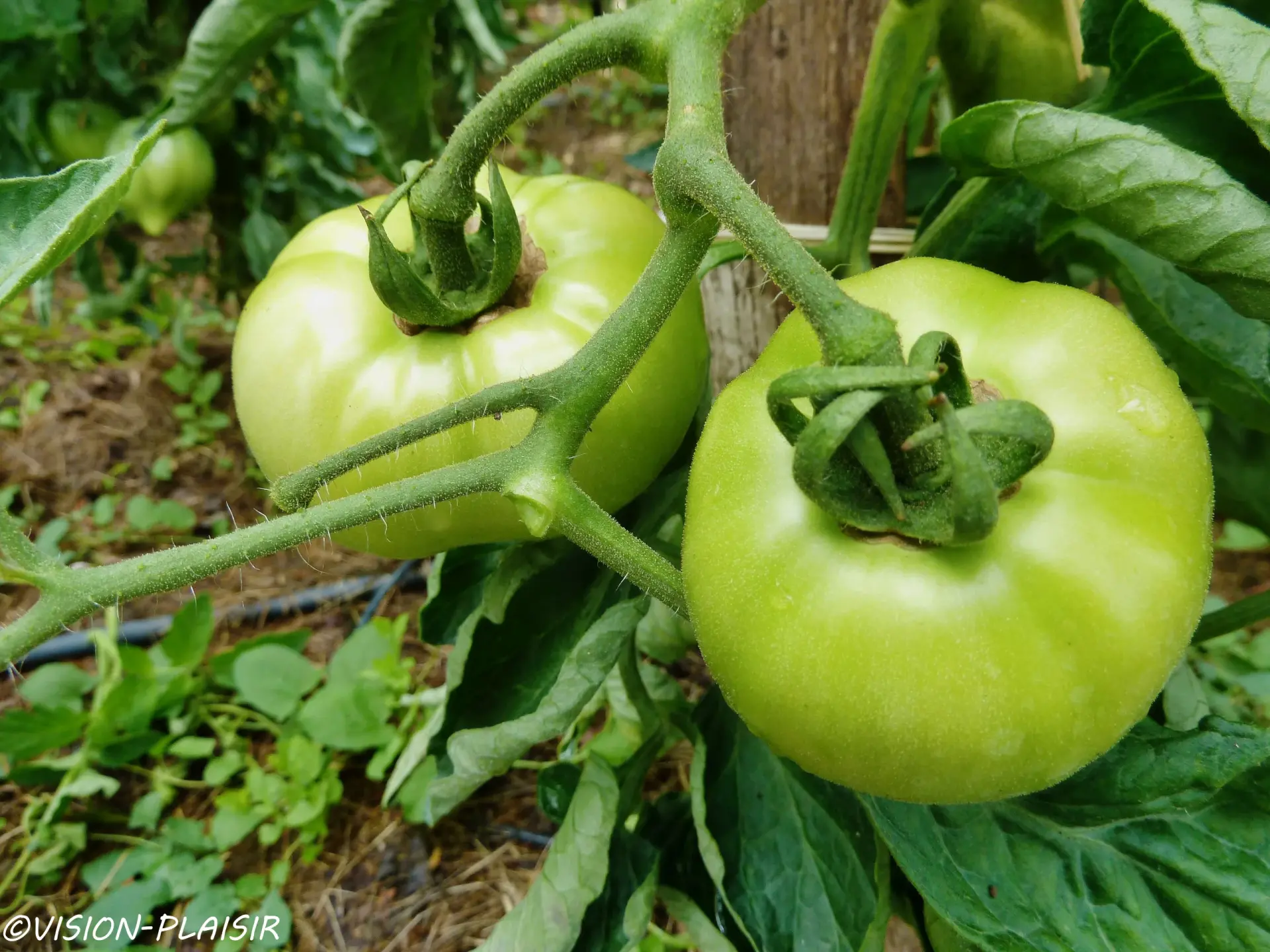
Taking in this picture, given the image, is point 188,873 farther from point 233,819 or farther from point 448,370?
point 448,370

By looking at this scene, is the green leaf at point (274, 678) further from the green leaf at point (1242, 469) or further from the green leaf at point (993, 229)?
the green leaf at point (1242, 469)

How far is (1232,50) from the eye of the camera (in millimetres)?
504

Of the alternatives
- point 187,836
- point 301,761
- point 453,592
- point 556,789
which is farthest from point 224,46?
point 187,836

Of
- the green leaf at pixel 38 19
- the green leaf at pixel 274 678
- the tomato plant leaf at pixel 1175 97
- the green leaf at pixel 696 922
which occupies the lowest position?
→ the green leaf at pixel 274 678

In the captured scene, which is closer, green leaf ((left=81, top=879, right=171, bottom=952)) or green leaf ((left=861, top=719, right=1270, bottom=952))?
green leaf ((left=861, top=719, right=1270, bottom=952))

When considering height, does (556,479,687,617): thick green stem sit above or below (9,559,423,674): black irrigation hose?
above

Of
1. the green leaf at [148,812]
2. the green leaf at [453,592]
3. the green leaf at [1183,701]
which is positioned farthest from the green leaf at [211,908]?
the green leaf at [1183,701]

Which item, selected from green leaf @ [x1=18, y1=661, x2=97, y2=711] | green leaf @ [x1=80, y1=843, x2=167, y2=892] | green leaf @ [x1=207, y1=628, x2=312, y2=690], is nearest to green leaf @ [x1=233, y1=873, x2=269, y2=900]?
green leaf @ [x1=80, y1=843, x2=167, y2=892]

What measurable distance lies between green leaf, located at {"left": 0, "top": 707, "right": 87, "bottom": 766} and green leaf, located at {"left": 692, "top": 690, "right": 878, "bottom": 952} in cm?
118

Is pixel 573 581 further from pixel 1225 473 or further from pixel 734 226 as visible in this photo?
pixel 1225 473

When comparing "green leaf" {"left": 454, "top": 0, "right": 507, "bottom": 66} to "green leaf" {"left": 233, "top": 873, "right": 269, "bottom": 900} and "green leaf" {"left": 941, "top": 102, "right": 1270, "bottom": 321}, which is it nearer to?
"green leaf" {"left": 941, "top": 102, "right": 1270, "bottom": 321}

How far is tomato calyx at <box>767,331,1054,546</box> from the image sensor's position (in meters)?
0.41

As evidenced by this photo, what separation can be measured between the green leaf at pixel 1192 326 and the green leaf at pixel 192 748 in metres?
1.51

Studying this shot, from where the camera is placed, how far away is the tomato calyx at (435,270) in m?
0.63
